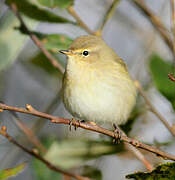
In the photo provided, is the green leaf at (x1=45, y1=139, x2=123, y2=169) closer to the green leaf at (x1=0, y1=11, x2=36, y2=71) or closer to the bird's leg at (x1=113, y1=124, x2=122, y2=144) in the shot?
the bird's leg at (x1=113, y1=124, x2=122, y2=144)

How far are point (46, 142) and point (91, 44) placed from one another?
3.18ft

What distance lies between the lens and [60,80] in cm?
411

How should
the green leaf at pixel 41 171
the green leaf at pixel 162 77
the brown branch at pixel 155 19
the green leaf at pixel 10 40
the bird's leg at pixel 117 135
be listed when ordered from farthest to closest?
the brown branch at pixel 155 19 < the green leaf at pixel 10 40 < the green leaf at pixel 41 171 < the green leaf at pixel 162 77 < the bird's leg at pixel 117 135

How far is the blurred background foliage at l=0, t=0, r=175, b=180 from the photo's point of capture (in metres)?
2.86

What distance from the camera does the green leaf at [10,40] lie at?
3037 millimetres

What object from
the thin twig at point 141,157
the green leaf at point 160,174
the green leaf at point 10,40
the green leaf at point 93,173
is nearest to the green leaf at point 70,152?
the green leaf at point 93,173

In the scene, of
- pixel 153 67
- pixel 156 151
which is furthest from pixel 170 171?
pixel 153 67

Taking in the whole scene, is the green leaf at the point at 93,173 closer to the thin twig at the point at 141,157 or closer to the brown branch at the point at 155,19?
the thin twig at the point at 141,157

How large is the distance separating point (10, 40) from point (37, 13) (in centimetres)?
34

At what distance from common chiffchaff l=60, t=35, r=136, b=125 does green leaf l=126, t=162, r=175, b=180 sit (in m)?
1.14

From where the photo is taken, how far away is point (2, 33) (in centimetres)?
320

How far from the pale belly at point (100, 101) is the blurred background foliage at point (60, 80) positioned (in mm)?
152

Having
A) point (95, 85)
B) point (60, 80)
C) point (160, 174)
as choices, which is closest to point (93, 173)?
point (95, 85)

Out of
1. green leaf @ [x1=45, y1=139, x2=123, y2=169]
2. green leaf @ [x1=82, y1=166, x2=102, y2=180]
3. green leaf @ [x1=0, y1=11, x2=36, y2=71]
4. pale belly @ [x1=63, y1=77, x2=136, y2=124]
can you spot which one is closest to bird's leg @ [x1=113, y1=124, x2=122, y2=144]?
pale belly @ [x1=63, y1=77, x2=136, y2=124]
